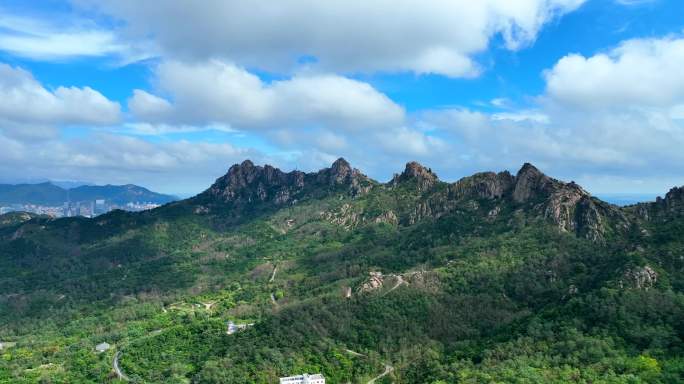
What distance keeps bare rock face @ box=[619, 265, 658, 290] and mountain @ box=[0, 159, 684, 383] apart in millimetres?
309

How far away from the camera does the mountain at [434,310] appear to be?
3868 inches

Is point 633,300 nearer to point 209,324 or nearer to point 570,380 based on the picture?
point 570,380

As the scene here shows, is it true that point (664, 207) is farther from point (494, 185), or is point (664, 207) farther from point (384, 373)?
point (384, 373)

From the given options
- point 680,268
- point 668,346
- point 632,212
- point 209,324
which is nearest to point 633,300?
point 668,346

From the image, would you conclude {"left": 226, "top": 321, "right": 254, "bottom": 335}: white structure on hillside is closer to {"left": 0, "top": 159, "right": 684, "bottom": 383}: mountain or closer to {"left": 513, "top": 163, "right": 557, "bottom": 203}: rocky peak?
{"left": 0, "top": 159, "right": 684, "bottom": 383}: mountain

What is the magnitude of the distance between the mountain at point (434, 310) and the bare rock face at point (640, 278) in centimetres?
31

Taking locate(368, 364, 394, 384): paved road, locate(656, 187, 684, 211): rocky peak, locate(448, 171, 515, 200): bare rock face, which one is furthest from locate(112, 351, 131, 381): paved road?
locate(656, 187, 684, 211): rocky peak

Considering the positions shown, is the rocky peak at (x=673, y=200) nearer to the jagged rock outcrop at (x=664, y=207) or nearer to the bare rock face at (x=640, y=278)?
the jagged rock outcrop at (x=664, y=207)

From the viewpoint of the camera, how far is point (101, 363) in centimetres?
11412

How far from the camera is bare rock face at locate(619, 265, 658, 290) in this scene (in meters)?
112

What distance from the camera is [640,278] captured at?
11350cm

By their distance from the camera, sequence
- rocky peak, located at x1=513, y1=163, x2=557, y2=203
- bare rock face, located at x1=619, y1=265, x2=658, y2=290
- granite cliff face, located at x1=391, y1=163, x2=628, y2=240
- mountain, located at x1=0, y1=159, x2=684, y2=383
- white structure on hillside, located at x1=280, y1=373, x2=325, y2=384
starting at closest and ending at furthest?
mountain, located at x1=0, y1=159, x2=684, y2=383 < white structure on hillside, located at x1=280, y1=373, x2=325, y2=384 < bare rock face, located at x1=619, y1=265, x2=658, y2=290 < granite cliff face, located at x1=391, y1=163, x2=628, y2=240 < rocky peak, located at x1=513, y1=163, x2=557, y2=203

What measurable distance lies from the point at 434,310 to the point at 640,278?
4422cm

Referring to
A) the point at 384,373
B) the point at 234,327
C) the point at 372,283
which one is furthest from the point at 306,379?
the point at 372,283
